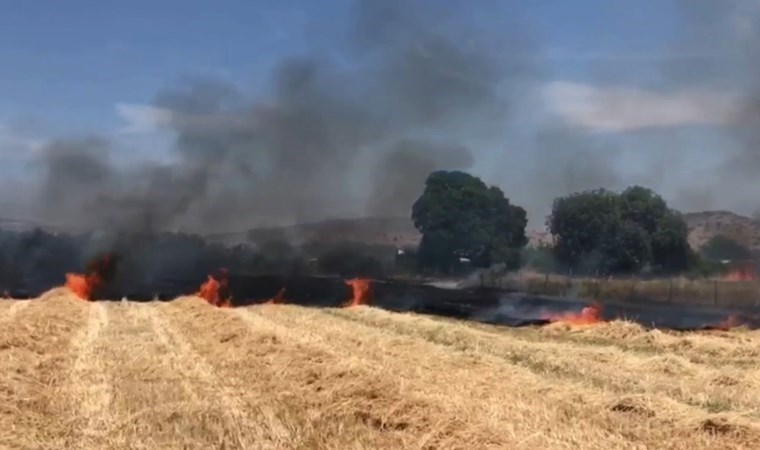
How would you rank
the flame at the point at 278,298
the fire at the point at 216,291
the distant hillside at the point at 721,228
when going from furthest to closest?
the distant hillside at the point at 721,228 < the flame at the point at 278,298 < the fire at the point at 216,291

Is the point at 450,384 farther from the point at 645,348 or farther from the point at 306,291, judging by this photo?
the point at 306,291

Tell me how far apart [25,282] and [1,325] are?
80.9ft

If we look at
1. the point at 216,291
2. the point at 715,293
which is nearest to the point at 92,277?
the point at 216,291

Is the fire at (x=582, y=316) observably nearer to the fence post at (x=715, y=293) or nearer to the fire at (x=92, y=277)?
the fence post at (x=715, y=293)

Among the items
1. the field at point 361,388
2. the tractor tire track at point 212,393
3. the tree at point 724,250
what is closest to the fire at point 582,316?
the field at point 361,388

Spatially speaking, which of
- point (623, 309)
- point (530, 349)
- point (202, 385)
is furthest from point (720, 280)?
point (202, 385)

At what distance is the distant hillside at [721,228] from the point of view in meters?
61.7

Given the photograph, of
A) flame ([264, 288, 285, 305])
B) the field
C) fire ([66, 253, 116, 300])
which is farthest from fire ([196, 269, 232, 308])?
the field

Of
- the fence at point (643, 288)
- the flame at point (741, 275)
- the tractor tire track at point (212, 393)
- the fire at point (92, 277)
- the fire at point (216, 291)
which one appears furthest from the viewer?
the flame at point (741, 275)

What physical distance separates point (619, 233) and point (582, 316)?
24.3 metres

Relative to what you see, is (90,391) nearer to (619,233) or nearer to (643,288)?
(643,288)

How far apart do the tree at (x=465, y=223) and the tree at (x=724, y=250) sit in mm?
11028

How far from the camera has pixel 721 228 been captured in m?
93.4

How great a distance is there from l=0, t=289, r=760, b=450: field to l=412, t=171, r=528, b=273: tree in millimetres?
29912
